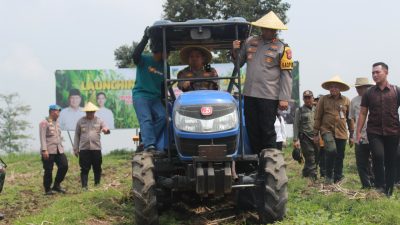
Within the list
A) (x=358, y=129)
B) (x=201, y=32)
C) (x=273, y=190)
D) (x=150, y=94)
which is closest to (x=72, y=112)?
(x=150, y=94)

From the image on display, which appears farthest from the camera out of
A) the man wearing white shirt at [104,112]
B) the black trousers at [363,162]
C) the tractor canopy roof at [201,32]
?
the man wearing white shirt at [104,112]

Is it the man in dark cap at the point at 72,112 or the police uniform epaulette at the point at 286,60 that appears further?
the man in dark cap at the point at 72,112

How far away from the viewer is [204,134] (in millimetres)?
6324

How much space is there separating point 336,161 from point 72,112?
14.9m

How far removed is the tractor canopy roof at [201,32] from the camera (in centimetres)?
695

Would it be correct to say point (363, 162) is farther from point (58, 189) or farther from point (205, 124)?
point (58, 189)

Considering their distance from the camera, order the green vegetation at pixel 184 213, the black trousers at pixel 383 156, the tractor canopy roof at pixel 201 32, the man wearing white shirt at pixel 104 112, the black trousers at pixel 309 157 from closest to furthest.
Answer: the green vegetation at pixel 184 213
the tractor canopy roof at pixel 201 32
the black trousers at pixel 383 156
the black trousers at pixel 309 157
the man wearing white shirt at pixel 104 112

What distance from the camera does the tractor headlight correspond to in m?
6.34

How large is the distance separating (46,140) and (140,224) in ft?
19.2

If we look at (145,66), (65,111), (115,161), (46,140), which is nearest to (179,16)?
(65,111)

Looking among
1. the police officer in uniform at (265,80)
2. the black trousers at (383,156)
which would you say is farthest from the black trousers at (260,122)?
the black trousers at (383,156)

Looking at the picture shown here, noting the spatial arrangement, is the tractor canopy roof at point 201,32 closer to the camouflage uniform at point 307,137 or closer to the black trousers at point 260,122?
the black trousers at point 260,122

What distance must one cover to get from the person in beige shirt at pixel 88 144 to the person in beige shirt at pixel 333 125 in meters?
4.63

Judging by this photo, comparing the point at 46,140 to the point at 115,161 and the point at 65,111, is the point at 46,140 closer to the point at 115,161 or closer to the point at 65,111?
the point at 115,161
